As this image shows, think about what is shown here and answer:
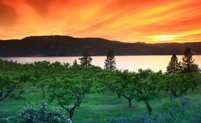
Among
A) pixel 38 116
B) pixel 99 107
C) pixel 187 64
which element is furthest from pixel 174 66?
pixel 38 116

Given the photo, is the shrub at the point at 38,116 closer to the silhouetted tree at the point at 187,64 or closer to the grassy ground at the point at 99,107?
the grassy ground at the point at 99,107

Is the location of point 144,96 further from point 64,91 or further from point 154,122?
point 154,122

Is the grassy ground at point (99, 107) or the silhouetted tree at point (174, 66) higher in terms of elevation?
the silhouetted tree at point (174, 66)

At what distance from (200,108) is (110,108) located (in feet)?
102

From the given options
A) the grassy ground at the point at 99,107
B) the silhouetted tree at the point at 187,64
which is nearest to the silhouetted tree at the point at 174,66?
the silhouetted tree at the point at 187,64

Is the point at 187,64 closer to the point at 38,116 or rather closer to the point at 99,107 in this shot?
the point at 99,107

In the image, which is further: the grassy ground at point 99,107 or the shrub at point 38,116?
the grassy ground at point 99,107

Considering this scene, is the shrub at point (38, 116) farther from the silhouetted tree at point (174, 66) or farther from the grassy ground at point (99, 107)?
the silhouetted tree at point (174, 66)

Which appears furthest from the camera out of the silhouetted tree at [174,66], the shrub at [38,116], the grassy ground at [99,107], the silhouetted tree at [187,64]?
the silhouetted tree at [174,66]

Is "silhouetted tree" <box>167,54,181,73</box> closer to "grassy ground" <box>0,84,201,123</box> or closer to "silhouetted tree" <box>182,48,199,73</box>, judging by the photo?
"silhouetted tree" <box>182,48,199,73</box>

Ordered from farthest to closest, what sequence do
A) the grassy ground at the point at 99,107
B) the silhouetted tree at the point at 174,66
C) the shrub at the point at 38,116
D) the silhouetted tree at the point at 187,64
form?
the silhouetted tree at the point at 174,66
the silhouetted tree at the point at 187,64
the grassy ground at the point at 99,107
the shrub at the point at 38,116

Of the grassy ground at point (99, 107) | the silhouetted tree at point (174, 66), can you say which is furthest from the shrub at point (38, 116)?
the silhouetted tree at point (174, 66)

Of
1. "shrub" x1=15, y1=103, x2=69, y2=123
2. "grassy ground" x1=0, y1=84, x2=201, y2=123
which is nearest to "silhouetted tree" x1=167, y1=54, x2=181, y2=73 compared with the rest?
"grassy ground" x1=0, y1=84, x2=201, y2=123

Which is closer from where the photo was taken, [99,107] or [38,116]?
[38,116]
